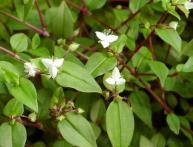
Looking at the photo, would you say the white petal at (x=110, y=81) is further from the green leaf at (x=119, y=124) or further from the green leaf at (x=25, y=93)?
the green leaf at (x=25, y=93)

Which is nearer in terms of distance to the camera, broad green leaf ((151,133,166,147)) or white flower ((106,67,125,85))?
white flower ((106,67,125,85))

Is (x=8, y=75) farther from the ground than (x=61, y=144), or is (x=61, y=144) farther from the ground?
(x=8, y=75)

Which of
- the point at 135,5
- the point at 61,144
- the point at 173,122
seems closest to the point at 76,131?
the point at 61,144

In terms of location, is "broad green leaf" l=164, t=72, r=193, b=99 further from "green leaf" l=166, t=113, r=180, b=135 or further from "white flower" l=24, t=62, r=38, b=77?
"white flower" l=24, t=62, r=38, b=77

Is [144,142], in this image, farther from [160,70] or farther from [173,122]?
[160,70]

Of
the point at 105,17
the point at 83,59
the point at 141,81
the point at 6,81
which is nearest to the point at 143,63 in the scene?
the point at 141,81

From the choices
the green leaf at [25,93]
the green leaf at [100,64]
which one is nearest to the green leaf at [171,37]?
the green leaf at [100,64]

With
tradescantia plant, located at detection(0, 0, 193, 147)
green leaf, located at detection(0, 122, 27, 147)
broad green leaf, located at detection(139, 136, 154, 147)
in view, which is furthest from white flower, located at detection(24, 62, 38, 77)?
broad green leaf, located at detection(139, 136, 154, 147)
